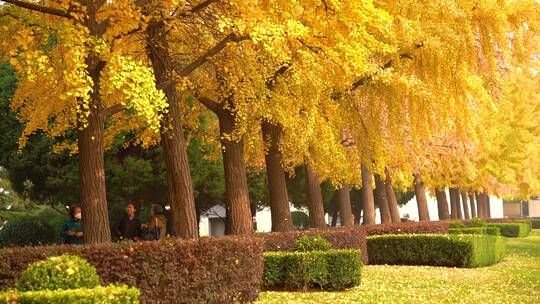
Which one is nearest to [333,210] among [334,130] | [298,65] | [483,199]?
[483,199]

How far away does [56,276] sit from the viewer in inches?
411

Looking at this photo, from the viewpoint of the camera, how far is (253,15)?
16.3 metres

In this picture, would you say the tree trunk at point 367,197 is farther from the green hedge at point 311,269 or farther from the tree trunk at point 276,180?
the green hedge at point 311,269

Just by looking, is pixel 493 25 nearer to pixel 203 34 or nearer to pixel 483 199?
pixel 203 34

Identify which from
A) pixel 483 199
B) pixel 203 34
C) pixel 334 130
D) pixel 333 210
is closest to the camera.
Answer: pixel 203 34

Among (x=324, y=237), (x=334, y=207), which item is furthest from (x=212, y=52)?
(x=334, y=207)

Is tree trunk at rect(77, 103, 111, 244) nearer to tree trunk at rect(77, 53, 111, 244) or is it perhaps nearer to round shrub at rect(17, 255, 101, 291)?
Result: tree trunk at rect(77, 53, 111, 244)

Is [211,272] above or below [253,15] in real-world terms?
below

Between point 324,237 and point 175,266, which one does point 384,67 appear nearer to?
point 324,237

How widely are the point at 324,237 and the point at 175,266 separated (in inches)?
325

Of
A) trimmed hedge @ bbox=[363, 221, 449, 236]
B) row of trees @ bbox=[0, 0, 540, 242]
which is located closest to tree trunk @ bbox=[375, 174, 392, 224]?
trimmed hedge @ bbox=[363, 221, 449, 236]

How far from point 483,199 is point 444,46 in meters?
43.3

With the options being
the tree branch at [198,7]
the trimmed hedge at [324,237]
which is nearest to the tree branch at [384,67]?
the trimmed hedge at [324,237]

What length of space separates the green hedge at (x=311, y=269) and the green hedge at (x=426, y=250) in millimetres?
8056
